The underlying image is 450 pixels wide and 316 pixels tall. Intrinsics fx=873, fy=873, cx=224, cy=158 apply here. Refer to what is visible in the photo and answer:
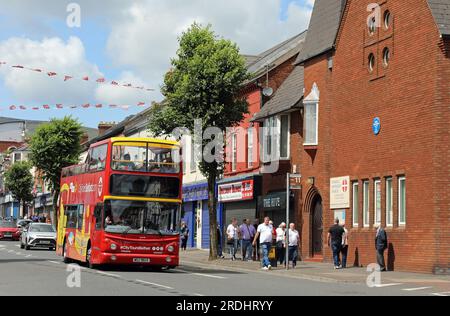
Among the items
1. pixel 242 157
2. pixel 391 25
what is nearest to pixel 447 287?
pixel 391 25

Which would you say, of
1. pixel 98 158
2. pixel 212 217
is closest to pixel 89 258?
pixel 98 158

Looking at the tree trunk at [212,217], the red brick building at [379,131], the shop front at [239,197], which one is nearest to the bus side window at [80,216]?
the tree trunk at [212,217]

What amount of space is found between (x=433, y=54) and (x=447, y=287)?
8.72m

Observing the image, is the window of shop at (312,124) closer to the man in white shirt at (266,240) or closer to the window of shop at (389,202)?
the window of shop at (389,202)

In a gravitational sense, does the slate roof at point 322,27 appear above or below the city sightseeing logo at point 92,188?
above

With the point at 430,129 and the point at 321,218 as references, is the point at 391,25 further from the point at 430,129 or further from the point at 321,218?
the point at 321,218

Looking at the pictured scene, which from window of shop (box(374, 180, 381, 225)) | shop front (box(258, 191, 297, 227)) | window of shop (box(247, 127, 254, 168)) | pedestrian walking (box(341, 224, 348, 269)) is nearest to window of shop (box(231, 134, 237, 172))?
window of shop (box(247, 127, 254, 168))

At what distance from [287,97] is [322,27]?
4.24 m

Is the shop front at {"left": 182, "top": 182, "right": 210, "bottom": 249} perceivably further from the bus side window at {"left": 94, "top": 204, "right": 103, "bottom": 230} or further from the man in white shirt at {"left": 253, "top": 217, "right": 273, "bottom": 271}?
the bus side window at {"left": 94, "top": 204, "right": 103, "bottom": 230}

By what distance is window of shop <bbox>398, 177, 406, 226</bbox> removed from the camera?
96.1ft

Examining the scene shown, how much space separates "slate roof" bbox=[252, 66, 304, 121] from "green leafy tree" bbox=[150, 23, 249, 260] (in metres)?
2.25

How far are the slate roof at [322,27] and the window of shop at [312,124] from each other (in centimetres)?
219

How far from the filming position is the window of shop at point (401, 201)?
96.1 ft

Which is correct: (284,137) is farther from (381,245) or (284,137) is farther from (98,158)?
(98,158)
